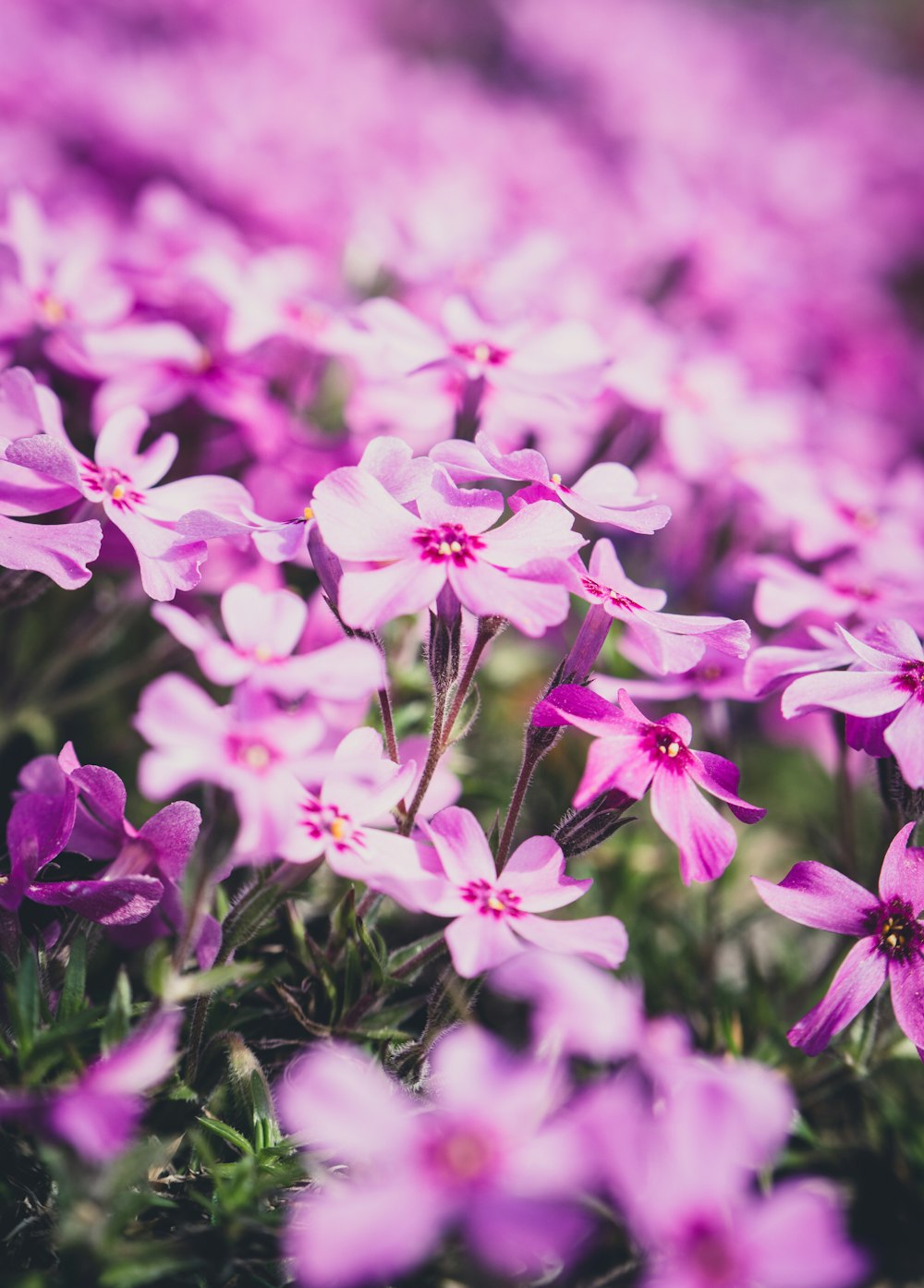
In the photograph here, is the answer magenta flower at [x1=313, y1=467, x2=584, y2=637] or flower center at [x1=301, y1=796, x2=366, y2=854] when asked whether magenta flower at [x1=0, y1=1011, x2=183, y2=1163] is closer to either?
flower center at [x1=301, y1=796, x2=366, y2=854]

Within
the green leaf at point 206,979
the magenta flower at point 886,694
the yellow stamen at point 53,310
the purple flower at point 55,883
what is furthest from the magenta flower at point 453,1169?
the yellow stamen at point 53,310

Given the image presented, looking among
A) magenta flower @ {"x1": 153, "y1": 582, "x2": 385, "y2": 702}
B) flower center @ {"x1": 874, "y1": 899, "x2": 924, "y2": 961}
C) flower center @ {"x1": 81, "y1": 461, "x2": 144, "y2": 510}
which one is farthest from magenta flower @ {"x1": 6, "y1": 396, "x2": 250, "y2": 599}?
flower center @ {"x1": 874, "y1": 899, "x2": 924, "y2": 961}

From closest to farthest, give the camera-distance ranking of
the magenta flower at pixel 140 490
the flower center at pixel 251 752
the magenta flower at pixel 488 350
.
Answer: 1. the flower center at pixel 251 752
2. the magenta flower at pixel 140 490
3. the magenta flower at pixel 488 350

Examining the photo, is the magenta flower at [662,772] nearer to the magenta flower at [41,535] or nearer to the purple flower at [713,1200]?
the purple flower at [713,1200]

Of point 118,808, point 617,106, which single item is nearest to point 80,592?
point 118,808

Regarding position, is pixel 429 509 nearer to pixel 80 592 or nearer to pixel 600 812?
pixel 600 812
